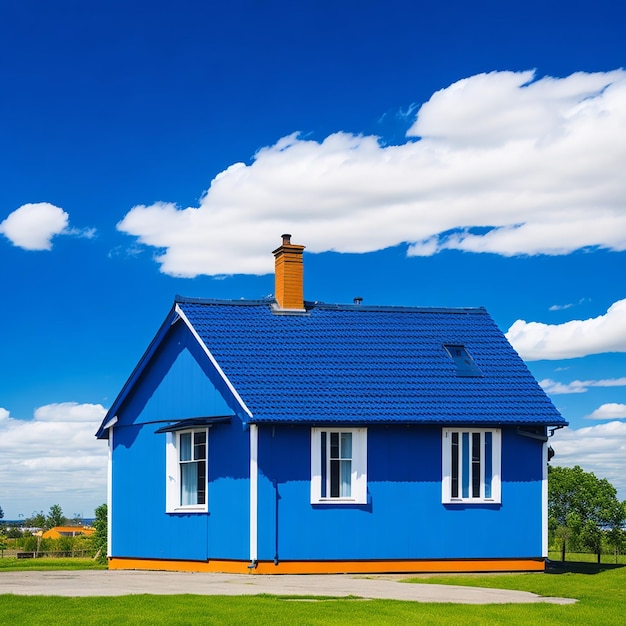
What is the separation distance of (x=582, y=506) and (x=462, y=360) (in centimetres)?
735

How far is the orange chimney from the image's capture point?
29984mm

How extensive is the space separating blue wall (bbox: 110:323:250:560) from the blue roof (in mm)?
848

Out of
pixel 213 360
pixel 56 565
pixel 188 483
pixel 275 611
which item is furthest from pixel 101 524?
pixel 275 611

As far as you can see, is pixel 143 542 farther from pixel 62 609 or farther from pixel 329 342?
pixel 62 609

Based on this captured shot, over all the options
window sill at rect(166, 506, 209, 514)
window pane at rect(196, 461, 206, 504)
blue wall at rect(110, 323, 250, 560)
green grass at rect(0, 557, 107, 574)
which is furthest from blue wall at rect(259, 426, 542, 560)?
green grass at rect(0, 557, 107, 574)

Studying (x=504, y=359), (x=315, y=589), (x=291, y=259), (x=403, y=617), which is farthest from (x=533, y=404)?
(x=403, y=617)

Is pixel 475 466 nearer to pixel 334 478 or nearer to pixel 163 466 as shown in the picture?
pixel 334 478

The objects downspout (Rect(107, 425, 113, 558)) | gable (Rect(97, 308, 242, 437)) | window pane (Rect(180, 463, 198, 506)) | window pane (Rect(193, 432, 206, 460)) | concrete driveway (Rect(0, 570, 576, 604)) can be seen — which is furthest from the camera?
downspout (Rect(107, 425, 113, 558))

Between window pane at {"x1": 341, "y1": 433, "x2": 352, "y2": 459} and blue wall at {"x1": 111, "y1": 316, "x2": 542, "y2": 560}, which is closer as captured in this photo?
blue wall at {"x1": 111, "y1": 316, "x2": 542, "y2": 560}

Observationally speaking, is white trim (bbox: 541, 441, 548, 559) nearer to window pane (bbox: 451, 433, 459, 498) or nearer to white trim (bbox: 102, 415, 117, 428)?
window pane (bbox: 451, 433, 459, 498)

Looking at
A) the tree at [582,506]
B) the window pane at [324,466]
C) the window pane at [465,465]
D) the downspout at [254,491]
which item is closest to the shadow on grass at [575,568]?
the tree at [582,506]

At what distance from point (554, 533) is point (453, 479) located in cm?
835

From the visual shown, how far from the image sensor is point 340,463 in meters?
26.4

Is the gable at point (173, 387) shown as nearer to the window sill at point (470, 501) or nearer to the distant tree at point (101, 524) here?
the window sill at point (470, 501)
